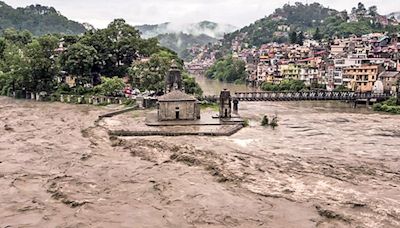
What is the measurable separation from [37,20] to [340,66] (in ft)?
447

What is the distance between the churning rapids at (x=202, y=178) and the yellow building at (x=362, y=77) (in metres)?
25.4

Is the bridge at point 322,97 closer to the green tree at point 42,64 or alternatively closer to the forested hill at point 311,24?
the green tree at point 42,64

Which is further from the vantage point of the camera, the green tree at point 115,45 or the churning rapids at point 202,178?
the green tree at point 115,45

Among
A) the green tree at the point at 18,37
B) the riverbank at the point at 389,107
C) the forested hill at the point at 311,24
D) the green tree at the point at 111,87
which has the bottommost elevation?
the riverbank at the point at 389,107

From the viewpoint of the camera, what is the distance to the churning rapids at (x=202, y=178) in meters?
17.4

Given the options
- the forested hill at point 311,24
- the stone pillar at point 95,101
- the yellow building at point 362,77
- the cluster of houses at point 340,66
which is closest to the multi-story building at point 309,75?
the cluster of houses at point 340,66

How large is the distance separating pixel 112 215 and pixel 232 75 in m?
88.0

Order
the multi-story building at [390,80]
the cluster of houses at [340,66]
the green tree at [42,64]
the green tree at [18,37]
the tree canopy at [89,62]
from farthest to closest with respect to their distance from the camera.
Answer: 1. the green tree at [18,37]
2. the cluster of houses at [340,66]
3. the multi-story building at [390,80]
4. the green tree at [42,64]
5. the tree canopy at [89,62]

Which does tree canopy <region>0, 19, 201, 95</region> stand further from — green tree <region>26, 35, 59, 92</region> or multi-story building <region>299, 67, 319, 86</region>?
multi-story building <region>299, 67, 319, 86</region>

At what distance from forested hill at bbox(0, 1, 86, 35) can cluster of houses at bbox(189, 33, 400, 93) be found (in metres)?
96.6

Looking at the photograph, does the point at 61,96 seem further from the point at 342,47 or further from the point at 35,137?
the point at 342,47

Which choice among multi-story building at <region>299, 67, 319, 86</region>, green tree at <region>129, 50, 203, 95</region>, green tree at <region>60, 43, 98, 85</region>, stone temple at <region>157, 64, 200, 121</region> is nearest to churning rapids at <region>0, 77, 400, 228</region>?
stone temple at <region>157, 64, 200, 121</region>

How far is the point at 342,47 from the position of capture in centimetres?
8506

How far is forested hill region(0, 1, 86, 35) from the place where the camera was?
16362 centimetres
